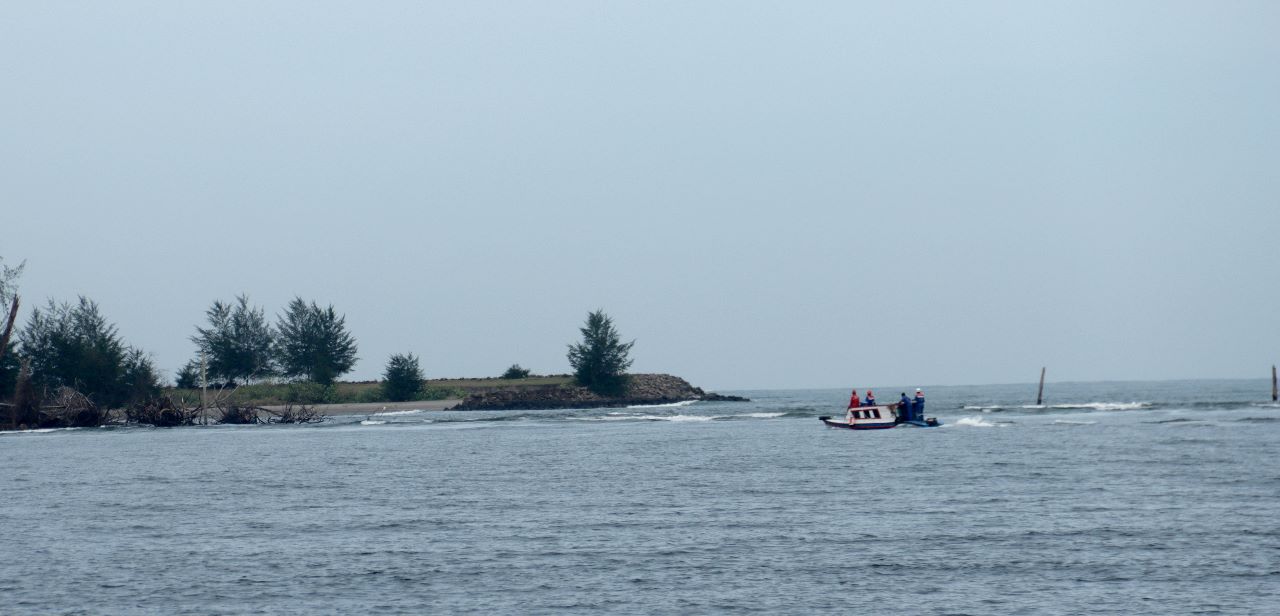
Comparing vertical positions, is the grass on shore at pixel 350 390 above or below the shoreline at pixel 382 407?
above

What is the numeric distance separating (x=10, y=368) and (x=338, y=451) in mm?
52038

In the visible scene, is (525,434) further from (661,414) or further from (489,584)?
(489,584)

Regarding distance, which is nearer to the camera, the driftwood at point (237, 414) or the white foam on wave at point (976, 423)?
the white foam on wave at point (976, 423)

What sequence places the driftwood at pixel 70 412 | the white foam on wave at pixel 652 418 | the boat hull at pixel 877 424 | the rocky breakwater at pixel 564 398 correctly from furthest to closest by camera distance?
1. the rocky breakwater at pixel 564 398
2. the white foam on wave at pixel 652 418
3. the driftwood at pixel 70 412
4. the boat hull at pixel 877 424

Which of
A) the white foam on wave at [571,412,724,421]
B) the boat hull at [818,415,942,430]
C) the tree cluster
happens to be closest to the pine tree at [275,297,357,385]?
the tree cluster

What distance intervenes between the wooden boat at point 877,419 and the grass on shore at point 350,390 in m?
76.9

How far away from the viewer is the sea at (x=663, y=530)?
2109 centimetres

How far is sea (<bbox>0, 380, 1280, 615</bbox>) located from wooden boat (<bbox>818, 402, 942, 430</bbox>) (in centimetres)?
1260

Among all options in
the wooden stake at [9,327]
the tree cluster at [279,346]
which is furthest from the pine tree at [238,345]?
the wooden stake at [9,327]

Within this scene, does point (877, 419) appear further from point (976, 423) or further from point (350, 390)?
point (350, 390)

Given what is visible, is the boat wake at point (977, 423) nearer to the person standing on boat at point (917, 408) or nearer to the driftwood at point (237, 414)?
the person standing on boat at point (917, 408)

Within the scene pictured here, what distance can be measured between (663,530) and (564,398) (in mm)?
115979

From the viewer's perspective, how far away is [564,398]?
14462 centimetres

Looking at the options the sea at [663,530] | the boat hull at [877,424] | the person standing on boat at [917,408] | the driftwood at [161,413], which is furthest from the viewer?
the driftwood at [161,413]
